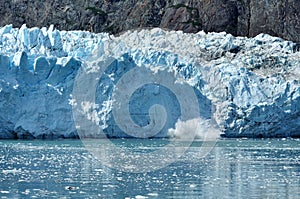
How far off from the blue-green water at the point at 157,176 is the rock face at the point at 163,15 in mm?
17682

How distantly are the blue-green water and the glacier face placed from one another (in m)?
2.77

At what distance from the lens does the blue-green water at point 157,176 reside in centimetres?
968

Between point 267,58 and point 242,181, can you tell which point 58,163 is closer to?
point 242,181

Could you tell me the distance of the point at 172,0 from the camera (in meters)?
36.3

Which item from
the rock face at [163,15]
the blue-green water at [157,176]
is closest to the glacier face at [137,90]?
the blue-green water at [157,176]

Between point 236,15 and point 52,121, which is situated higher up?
point 236,15

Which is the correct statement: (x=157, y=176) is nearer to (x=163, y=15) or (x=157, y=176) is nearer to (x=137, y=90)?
(x=137, y=90)

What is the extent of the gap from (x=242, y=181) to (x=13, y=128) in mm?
10439

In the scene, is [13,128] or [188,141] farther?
[188,141]

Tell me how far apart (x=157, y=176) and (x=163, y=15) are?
24.6 m

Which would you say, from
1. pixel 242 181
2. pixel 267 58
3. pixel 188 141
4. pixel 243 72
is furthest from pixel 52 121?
pixel 242 181

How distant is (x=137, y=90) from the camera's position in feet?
68.2

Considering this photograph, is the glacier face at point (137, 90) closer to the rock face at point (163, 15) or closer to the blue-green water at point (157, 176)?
the blue-green water at point (157, 176)

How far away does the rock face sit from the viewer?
34.2m
